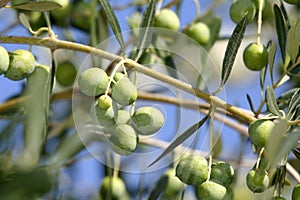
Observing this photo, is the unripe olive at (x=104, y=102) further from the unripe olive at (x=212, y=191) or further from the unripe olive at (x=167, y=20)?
the unripe olive at (x=167, y=20)

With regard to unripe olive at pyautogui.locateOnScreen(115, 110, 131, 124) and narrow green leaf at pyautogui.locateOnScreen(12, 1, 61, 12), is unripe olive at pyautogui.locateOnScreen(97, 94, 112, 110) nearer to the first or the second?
unripe olive at pyautogui.locateOnScreen(115, 110, 131, 124)

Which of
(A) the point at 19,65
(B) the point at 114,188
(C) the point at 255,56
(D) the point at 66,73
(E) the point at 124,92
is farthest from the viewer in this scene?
(D) the point at 66,73

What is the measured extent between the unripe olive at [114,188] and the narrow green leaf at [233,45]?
410 millimetres

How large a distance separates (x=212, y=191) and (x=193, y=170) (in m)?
0.04

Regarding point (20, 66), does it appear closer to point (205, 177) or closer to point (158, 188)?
point (205, 177)

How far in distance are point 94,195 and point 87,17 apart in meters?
0.53

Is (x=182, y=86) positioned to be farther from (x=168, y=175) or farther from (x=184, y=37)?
(x=184, y=37)

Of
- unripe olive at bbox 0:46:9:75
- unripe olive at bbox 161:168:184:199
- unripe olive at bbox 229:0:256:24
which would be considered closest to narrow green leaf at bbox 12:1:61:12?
unripe olive at bbox 0:46:9:75

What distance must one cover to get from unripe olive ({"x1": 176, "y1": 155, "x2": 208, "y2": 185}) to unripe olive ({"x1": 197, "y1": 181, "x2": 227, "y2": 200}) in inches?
0.5

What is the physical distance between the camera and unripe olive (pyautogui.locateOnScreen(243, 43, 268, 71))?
1.32 metres

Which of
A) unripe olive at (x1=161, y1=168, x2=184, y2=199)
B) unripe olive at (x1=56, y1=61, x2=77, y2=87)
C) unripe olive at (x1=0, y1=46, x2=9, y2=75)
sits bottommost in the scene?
unripe olive at (x1=161, y1=168, x2=184, y2=199)

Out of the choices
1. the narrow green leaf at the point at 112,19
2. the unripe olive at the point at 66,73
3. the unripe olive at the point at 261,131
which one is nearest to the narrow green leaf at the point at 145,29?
the narrow green leaf at the point at 112,19

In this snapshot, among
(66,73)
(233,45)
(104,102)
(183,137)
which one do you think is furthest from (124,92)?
(66,73)

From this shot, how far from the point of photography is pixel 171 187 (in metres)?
1.54
